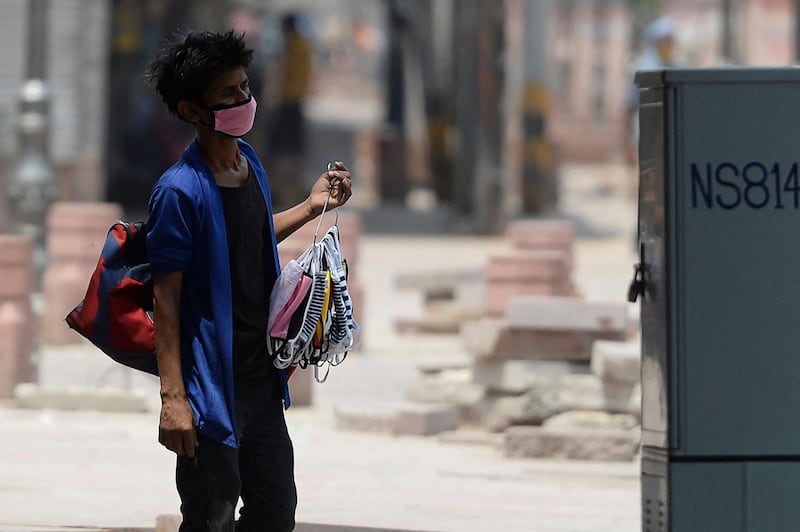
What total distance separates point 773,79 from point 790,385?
81 cm

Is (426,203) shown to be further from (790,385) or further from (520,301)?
(790,385)

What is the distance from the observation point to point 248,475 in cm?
508

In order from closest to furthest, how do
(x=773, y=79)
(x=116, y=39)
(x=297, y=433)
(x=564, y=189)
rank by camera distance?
(x=773, y=79) → (x=297, y=433) → (x=116, y=39) → (x=564, y=189)

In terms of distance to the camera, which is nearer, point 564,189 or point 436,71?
point 436,71


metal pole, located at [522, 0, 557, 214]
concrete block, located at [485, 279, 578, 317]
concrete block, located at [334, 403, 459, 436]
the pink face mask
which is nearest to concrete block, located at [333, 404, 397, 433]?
concrete block, located at [334, 403, 459, 436]

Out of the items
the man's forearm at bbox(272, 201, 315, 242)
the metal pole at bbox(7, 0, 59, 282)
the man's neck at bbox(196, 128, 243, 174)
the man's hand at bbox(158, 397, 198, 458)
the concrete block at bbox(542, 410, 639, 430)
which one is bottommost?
the concrete block at bbox(542, 410, 639, 430)

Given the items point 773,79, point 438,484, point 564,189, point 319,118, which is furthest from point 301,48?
point 319,118

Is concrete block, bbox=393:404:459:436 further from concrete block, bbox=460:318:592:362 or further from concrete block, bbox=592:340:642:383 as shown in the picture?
concrete block, bbox=592:340:642:383

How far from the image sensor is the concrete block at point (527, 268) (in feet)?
40.3

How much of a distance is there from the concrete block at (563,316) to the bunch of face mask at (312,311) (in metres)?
4.85

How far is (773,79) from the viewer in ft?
16.8

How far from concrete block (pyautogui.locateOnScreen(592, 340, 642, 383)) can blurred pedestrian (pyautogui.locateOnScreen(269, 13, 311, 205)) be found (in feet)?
54.4

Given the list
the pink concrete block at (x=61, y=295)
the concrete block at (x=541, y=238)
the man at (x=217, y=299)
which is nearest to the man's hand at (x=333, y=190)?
the man at (x=217, y=299)

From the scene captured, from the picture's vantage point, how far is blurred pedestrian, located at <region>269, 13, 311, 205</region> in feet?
86.8
